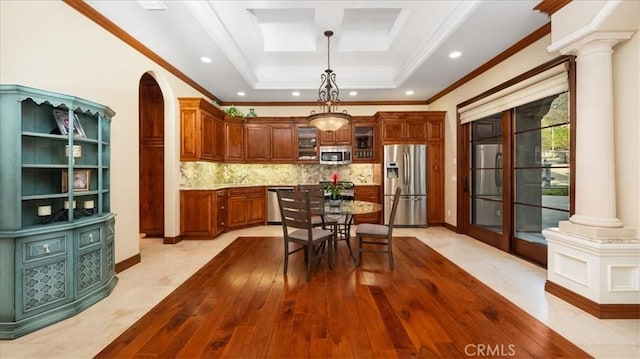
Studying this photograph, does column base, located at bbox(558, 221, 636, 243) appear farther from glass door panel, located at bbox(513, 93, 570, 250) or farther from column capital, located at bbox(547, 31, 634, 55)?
column capital, located at bbox(547, 31, 634, 55)

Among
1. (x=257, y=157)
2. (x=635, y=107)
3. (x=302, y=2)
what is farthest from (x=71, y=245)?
(x=635, y=107)

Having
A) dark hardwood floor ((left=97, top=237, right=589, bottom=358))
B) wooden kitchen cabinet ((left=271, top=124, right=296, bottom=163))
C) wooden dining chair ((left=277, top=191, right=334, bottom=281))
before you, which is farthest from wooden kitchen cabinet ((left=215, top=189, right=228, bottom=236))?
wooden dining chair ((left=277, top=191, right=334, bottom=281))

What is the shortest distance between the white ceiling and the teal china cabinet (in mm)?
1356

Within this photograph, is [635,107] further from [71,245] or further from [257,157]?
[257,157]

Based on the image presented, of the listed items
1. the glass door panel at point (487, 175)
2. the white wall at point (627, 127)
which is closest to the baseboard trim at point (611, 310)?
the white wall at point (627, 127)

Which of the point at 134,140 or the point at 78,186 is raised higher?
the point at 134,140

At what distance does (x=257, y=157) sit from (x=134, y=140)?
299 centimetres

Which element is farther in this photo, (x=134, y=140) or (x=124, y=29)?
(x=134, y=140)

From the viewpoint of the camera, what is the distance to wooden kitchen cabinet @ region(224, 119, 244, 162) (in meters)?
6.05

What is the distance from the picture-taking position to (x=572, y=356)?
5.95ft

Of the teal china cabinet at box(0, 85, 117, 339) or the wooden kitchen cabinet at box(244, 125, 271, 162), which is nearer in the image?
the teal china cabinet at box(0, 85, 117, 339)

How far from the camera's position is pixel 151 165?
210 inches

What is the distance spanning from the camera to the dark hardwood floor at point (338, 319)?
6.19 feet

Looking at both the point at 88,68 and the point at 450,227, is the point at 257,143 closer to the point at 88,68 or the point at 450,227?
the point at 88,68
